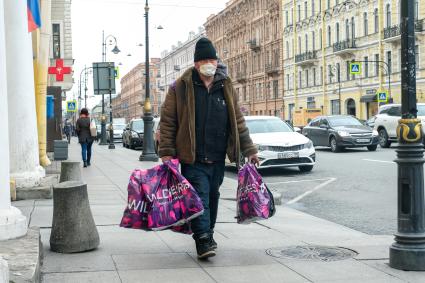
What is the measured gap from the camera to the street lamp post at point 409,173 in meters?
5.42

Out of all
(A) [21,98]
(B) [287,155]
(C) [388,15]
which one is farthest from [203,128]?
(C) [388,15]

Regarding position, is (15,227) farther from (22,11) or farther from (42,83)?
(42,83)

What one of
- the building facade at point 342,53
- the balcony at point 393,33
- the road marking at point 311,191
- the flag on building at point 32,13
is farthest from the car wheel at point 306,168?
the balcony at point 393,33

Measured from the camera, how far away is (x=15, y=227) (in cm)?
555

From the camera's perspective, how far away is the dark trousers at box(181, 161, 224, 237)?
5734 millimetres

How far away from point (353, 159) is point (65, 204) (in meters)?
15.0

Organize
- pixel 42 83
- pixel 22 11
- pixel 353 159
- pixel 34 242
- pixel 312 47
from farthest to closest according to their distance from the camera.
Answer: pixel 312 47
pixel 353 159
pixel 42 83
pixel 22 11
pixel 34 242

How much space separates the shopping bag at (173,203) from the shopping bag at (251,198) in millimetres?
570

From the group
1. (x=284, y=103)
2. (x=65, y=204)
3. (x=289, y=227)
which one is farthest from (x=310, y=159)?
(x=284, y=103)

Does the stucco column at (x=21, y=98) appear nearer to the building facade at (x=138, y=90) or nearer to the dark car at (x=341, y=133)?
the dark car at (x=341, y=133)

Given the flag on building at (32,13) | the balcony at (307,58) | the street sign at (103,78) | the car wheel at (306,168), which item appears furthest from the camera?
the balcony at (307,58)

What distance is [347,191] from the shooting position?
12.3m

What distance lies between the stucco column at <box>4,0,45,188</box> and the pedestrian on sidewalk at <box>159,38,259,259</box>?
3.96 metres

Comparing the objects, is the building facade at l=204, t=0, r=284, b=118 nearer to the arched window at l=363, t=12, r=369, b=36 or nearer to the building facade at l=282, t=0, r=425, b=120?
the building facade at l=282, t=0, r=425, b=120
